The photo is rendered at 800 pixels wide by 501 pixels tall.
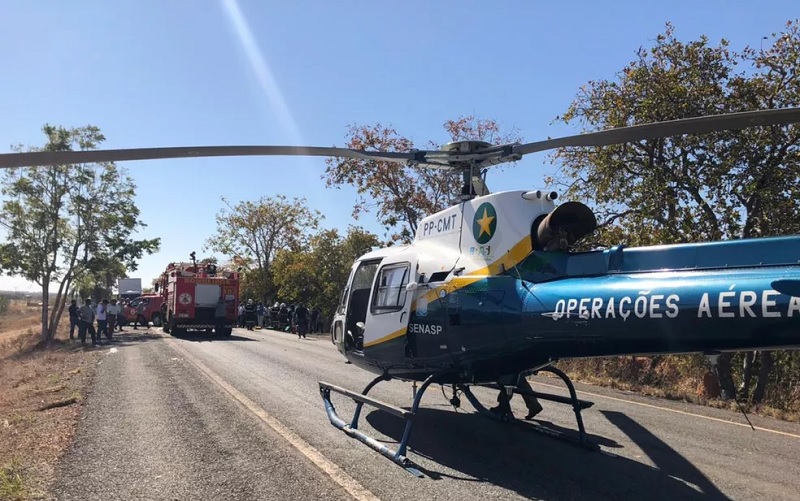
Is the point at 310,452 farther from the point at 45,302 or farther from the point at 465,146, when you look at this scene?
the point at 45,302

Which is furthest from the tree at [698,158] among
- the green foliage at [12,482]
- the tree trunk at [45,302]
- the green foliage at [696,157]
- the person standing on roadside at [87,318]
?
the tree trunk at [45,302]

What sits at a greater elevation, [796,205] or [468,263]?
[796,205]

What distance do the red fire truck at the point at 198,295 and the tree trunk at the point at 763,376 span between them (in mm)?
19802

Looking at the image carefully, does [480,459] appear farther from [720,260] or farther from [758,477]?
[720,260]

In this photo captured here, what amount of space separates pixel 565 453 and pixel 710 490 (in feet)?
5.03

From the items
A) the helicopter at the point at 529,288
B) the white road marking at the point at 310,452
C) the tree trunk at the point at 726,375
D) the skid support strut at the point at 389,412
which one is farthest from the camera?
the tree trunk at the point at 726,375

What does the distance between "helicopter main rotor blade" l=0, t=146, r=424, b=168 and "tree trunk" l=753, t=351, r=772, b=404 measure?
9.93 meters

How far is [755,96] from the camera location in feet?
42.1

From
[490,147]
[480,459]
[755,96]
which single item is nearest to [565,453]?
[480,459]

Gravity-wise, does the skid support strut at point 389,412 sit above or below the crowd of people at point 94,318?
below

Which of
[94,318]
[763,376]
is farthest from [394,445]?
[94,318]

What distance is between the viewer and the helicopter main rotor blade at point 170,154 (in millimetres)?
5445

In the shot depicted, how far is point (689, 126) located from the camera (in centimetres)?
523

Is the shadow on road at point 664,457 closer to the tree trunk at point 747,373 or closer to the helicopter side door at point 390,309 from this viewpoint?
the helicopter side door at point 390,309
